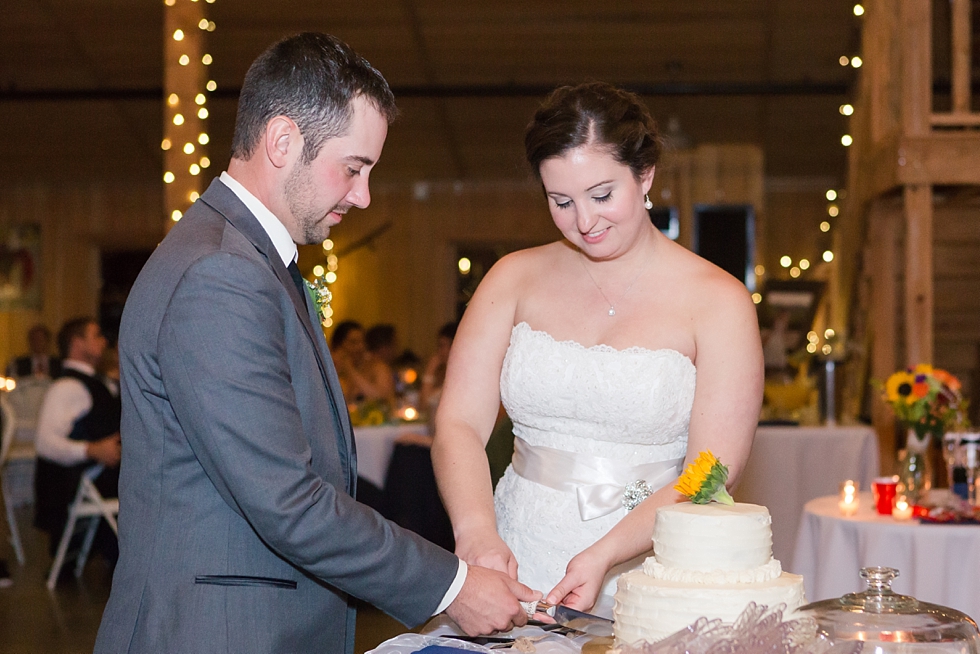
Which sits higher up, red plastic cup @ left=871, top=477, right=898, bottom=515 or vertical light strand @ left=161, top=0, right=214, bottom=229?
vertical light strand @ left=161, top=0, right=214, bottom=229

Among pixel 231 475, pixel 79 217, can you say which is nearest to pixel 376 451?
pixel 231 475

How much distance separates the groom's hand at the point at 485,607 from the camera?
1744 mm

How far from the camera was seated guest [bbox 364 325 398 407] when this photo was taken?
29.6 feet

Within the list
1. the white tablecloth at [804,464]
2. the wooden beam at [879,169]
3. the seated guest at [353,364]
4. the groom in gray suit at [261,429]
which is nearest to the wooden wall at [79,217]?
the seated guest at [353,364]

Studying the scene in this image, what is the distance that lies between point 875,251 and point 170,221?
4874mm

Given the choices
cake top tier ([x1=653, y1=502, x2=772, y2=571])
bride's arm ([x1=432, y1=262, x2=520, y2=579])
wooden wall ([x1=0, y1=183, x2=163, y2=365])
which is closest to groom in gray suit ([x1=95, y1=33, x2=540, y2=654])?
bride's arm ([x1=432, y1=262, x2=520, y2=579])

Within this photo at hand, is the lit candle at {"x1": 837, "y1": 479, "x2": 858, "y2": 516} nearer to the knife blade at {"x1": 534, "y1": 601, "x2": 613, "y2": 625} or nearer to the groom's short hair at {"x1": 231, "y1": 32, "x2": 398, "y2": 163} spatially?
the knife blade at {"x1": 534, "y1": 601, "x2": 613, "y2": 625}

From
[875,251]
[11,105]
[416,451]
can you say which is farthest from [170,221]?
[11,105]

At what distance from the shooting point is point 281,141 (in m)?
1.73

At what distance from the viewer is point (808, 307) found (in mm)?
9188

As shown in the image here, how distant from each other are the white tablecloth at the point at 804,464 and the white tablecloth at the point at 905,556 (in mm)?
2464

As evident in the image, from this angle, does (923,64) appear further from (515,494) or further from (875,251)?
(515,494)

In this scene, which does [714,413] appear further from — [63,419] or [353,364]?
[353,364]

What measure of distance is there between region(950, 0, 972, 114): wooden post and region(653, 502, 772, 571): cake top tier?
580 cm
